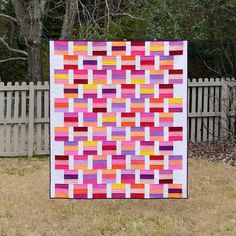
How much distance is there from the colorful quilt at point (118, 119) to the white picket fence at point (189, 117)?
436 cm

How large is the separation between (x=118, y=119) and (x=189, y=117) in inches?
221

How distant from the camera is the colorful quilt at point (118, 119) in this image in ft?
20.6

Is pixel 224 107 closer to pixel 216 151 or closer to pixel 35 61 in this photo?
pixel 216 151

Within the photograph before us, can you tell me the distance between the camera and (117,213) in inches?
257

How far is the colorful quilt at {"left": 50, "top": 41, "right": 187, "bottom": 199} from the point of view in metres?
6.29

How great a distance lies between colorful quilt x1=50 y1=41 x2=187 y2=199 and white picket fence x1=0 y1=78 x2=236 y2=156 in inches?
171

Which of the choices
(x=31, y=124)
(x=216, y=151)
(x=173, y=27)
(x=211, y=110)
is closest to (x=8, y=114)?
(x=31, y=124)

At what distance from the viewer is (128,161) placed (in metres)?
6.39

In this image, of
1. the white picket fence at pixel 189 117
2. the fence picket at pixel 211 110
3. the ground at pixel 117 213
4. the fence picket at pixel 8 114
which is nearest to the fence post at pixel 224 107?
the white picket fence at pixel 189 117

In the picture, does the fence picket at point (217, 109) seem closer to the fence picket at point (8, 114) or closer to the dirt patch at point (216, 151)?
the dirt patch at point (216, 151)

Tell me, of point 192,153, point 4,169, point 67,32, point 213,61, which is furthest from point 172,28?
point 4,169

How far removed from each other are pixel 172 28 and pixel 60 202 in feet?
24.4

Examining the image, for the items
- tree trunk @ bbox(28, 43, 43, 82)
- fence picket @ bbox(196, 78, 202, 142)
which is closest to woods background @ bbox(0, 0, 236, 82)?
tree trunk @ bbox(28, 43, 43, 82)

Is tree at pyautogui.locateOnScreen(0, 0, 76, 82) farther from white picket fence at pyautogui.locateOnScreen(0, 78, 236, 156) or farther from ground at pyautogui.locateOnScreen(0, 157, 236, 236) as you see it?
ground at pyautogui.locateOnScreen(0, 157, 236, 236)
